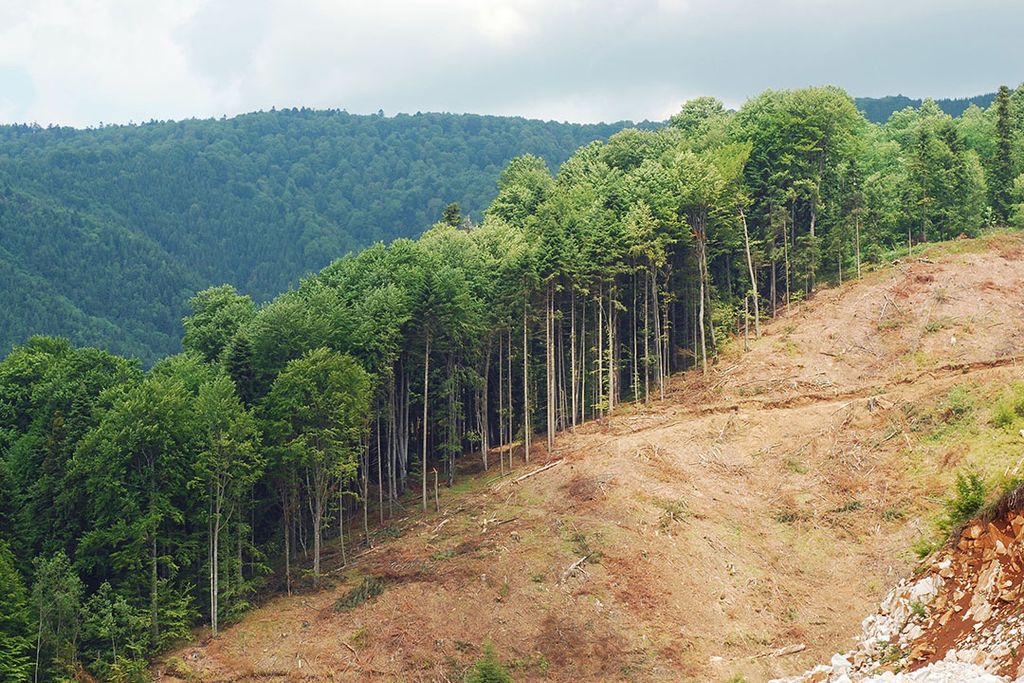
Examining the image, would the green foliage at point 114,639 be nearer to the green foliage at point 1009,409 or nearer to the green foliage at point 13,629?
the green foliage at point 13,629

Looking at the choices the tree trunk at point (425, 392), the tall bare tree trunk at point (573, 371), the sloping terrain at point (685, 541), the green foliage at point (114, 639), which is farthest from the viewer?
the tall bare tree trunk at point (573, 371)

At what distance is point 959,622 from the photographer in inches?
1255

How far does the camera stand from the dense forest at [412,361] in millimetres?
51031

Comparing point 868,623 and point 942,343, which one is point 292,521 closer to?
point 868,623

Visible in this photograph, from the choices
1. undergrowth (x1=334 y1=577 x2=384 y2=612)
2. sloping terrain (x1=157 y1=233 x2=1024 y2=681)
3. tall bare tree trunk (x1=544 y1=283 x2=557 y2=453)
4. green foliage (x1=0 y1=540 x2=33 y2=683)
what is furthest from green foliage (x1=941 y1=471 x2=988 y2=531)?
green foliage (x1=0 y1=540 x2=33 y2=683)

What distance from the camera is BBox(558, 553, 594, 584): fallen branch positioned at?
49062mm

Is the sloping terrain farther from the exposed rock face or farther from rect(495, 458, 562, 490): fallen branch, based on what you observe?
the exposed rock face

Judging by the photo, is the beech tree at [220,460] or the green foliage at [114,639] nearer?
the green foliage at [114,639]

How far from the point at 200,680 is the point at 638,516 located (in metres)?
21.6

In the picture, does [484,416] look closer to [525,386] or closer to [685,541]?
[525,386]

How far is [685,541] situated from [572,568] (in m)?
5.54

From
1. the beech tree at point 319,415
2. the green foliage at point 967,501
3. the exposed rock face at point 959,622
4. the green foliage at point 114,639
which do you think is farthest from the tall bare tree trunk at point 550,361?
the green foliage at point 967,501

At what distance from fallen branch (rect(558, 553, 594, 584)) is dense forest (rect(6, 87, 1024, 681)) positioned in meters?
13.0

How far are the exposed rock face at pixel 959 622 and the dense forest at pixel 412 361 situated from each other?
93.0ft
